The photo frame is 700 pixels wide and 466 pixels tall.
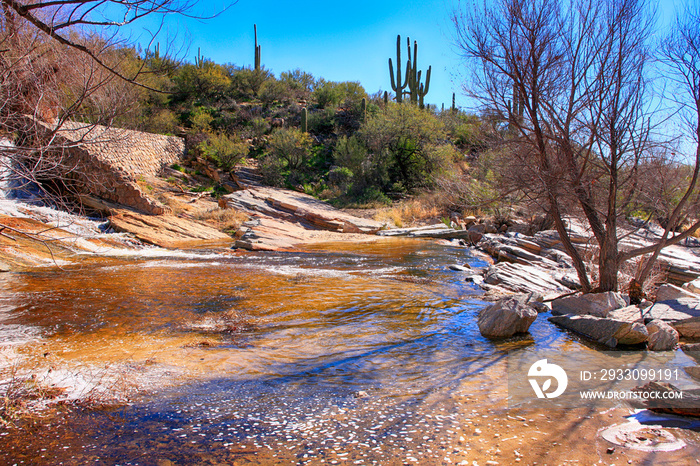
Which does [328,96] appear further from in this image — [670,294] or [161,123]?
[670,294]

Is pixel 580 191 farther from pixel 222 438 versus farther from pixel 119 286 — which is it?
pixel 119 286

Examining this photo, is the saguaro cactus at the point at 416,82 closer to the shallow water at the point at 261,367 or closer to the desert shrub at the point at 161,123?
the desert shrub at the point at 161,123

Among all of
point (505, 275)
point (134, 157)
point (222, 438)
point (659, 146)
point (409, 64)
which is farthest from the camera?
point (409, 64)

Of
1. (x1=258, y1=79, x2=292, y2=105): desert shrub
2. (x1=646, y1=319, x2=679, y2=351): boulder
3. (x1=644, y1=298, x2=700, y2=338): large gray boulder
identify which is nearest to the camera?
(x1=646, y1=319, x2=679, y2=351): boulder

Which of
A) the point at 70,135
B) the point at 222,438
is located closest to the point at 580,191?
the point at 222,438

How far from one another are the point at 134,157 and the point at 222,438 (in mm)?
19450

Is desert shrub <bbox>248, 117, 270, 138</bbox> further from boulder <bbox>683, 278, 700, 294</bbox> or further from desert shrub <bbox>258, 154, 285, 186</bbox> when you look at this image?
boulder <bbox>683, 278, 700, 294</bbox>

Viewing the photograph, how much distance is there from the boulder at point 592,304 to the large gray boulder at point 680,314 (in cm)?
41

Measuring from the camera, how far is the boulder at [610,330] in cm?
523

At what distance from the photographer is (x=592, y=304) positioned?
6492 mm

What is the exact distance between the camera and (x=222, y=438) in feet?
9.84

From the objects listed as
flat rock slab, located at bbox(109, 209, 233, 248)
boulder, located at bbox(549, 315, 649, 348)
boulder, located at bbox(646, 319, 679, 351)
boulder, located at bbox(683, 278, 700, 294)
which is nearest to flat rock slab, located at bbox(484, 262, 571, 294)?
boulder, located at bbox(683, 278, 700, 294)

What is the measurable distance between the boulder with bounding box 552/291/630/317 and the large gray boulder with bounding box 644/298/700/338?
1.34 ft

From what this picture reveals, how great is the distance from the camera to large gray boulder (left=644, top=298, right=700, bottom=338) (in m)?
5.64
